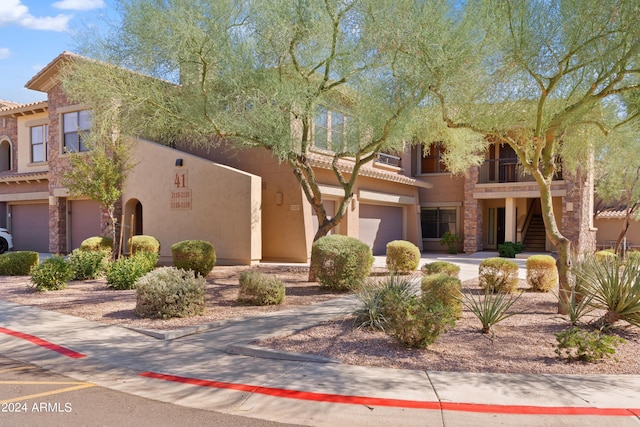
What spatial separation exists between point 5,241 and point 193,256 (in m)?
15.3

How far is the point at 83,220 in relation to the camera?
23375 millimetres

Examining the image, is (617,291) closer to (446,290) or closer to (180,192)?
(446,290)

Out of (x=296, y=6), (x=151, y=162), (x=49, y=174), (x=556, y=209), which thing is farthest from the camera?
(x=556, y=209)

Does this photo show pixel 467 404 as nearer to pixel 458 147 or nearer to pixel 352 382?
pixel 352 382

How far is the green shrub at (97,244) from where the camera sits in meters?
17.5

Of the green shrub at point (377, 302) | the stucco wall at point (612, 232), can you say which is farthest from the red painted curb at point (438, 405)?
the stucco wall at point (612, 232)

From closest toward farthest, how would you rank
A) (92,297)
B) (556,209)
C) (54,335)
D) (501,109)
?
1. (54,335)
2. (501,109)
3. (92,297)
4. (556,209)

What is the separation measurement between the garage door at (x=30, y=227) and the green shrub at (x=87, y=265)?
11759 mm

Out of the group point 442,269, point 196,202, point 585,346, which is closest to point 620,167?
point 442,269

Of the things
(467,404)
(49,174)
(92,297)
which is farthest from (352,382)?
(49,174)

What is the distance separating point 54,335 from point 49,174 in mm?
17437

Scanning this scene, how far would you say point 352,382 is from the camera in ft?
19.6

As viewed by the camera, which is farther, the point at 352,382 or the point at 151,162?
the point at 151,162

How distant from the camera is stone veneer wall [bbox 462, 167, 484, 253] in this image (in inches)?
1010
